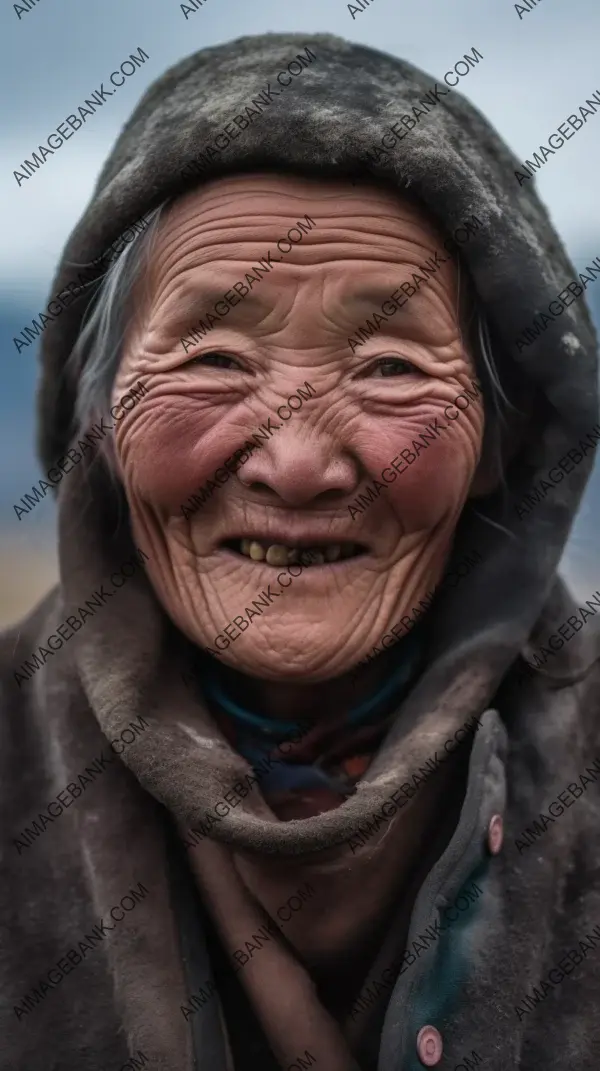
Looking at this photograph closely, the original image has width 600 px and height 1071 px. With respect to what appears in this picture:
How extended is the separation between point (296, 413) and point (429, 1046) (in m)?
0.86

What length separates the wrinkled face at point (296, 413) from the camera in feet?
4.57

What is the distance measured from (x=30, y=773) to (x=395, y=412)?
2.56 feet

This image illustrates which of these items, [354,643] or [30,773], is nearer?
[354,643]

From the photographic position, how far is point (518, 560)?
63.2 inches

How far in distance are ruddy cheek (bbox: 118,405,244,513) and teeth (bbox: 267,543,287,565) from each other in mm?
135

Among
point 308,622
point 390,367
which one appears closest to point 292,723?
point 308,622

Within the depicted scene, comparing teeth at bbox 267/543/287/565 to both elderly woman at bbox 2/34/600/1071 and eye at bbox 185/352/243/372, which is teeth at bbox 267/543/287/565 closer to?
elderly woman at bbox 2/34/600/1071

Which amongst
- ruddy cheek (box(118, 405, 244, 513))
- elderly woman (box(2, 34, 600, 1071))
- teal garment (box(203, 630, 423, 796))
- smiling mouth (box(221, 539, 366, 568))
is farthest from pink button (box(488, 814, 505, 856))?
ruddy cheek (box(118, 405, 244, 513))

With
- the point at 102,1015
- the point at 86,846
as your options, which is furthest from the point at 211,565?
the point at 102,1015

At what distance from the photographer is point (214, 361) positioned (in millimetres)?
1448

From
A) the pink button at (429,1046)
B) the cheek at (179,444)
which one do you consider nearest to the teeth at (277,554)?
the cheek at (179,444)

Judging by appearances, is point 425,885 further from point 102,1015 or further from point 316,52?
point 316,52

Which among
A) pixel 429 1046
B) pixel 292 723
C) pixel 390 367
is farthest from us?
pixel 292 723

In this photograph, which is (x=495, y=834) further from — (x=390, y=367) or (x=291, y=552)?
(x=390, y=367)
